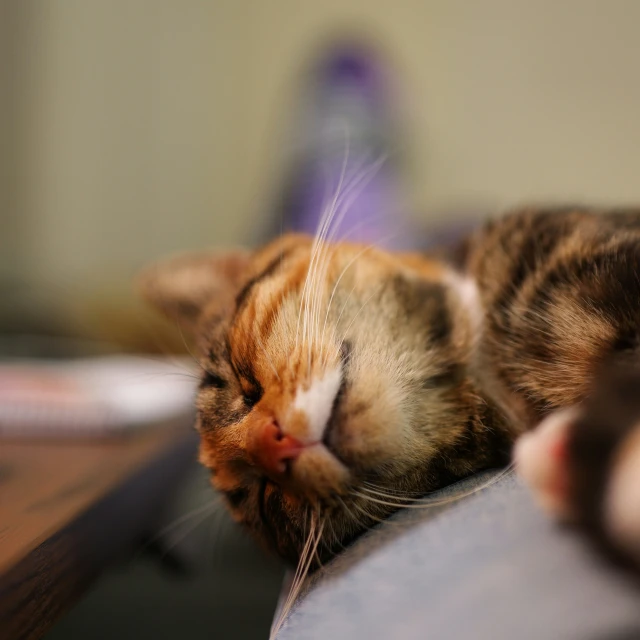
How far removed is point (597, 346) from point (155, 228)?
210 cm

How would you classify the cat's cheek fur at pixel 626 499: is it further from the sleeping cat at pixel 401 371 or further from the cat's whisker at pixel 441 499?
the cat's whisker at pixel 441 499

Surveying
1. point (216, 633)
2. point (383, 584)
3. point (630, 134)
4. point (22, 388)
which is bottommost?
point (216, 633)

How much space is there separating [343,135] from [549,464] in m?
1.52

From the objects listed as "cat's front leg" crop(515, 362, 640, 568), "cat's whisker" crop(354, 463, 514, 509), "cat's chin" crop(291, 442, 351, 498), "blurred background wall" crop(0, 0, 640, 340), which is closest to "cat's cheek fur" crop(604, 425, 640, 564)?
"cat's front leg" crop(515, 362, 640, 568)

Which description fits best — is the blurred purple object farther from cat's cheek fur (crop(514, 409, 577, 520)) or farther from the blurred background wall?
cat's cheek fur (crop(514, 409, 577, 520))

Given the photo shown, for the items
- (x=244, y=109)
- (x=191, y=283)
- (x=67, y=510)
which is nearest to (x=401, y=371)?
(x=67, y=510)

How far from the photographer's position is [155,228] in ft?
8.07

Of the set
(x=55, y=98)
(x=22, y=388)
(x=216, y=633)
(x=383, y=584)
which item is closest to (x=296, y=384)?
(x=383, y=584)

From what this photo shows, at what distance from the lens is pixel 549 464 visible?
451mm

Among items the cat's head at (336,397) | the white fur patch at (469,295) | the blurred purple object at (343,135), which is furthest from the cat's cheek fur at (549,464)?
the blurred purple object at (343,135)

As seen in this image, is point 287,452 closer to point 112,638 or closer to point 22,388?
point 112,638

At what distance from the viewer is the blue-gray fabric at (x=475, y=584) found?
1.20 feet

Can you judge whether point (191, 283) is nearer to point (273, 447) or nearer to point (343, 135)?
point (273, 447)

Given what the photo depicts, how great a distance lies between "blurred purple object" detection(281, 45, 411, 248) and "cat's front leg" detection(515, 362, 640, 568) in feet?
4.36
